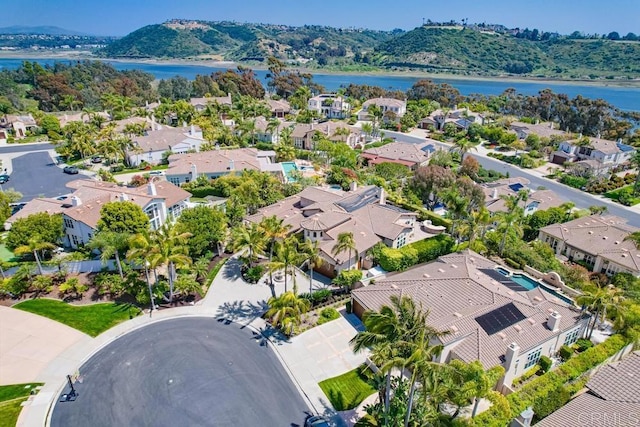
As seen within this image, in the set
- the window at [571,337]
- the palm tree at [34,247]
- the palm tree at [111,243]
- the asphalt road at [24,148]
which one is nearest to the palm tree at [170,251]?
the palm tree at [111,243]

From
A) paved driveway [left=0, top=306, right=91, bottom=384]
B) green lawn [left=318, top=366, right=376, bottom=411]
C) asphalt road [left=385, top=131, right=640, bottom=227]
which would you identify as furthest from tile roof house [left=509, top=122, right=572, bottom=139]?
paved driveway [left=0, top=306, right=91, bottom=384]

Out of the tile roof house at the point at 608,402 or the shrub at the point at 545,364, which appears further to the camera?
the shrub at the point at 545,364

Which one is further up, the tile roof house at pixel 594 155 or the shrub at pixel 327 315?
the tile roof house at pixel 594 155

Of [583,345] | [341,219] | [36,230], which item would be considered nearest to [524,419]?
[583,345]

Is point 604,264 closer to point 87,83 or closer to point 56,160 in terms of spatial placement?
point 56,160

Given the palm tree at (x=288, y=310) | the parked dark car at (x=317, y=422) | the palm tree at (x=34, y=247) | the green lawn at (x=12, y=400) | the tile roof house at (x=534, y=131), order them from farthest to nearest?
1. the tile roof house at (x=534, y=131)
2. the palm tree at (x=34, y=247)
3. the palm tree at (x=288, y=310)
4. the parked dark car at (x=317, y=422)
5. the green lawn at (x=12, y=400)

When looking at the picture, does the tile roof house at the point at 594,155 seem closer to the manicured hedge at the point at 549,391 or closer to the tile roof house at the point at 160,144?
the manicured hedge at the point at 549,391
